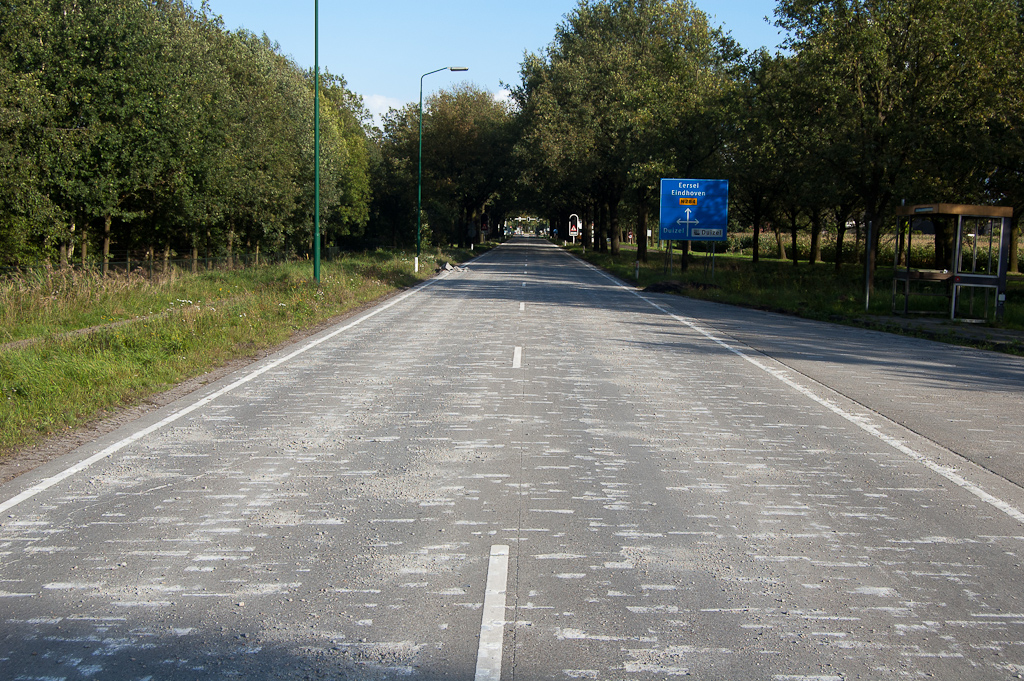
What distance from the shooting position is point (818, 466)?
7176 millimetres

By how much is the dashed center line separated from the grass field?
16.1 feet

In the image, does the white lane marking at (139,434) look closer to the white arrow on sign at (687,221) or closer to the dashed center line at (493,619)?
the dashed center line at (493,619)

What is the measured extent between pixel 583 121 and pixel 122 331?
40997mm

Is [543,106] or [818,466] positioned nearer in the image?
[818,466]

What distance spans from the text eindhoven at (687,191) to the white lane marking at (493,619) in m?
33.3

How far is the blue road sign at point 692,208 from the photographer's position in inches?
1442

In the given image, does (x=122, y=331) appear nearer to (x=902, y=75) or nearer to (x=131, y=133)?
(x=131, y=133)

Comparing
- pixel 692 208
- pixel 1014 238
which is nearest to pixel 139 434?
pixel 692 208

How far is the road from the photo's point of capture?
3.94 meters

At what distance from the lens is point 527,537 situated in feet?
17.6

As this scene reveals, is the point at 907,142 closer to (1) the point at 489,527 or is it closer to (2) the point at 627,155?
(2) the point at 627,155

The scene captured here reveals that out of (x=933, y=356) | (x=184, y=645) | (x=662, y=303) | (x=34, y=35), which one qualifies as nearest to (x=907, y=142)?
(x=662, y=303)

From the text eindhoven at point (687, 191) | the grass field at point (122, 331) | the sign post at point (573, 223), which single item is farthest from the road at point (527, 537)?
the sign post at point (573, 223)

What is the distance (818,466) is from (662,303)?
1825 centimetres
